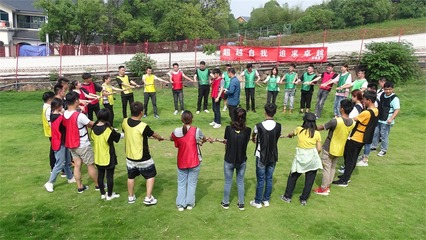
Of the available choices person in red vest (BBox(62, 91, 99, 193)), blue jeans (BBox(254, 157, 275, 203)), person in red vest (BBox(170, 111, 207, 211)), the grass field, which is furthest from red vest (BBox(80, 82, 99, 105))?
blue jeans (BBox(254, 157, 275, 203))

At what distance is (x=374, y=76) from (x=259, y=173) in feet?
41.0

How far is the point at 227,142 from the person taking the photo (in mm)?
5184

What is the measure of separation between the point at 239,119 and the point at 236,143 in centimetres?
36

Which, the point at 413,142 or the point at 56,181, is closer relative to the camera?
the point at 56,181

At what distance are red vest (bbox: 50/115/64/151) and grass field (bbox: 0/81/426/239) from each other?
0.85 metres

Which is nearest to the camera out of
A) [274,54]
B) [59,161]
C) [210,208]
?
[210,208]

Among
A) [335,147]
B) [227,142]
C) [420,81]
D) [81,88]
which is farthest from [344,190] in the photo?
[420,81]

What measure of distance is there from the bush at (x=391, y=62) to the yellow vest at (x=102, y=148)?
1372 cm

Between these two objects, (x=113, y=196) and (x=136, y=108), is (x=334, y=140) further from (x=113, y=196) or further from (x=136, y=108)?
(x=113, y=196)

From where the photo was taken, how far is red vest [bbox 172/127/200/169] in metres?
5.22

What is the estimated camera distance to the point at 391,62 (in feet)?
52.0

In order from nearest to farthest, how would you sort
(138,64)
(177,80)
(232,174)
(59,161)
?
(232,174) → (59,161) → (177,80) → (138,64)

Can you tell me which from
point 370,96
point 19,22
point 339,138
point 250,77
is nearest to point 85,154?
point 339,138

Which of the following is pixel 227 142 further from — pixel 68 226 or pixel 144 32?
pixel 144 32
